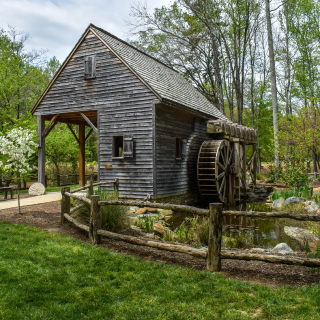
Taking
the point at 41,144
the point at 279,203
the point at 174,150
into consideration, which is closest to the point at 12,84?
the point at 41,144

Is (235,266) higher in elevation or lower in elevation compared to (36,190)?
lower

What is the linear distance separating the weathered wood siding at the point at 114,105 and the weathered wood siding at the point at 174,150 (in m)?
0.49

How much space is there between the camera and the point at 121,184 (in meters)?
11.3

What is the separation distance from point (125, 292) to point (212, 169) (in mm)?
9420

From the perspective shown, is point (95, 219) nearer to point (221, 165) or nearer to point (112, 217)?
point (112, 217)

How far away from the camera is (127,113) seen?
11273 millimetres

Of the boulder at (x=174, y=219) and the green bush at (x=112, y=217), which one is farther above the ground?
the green bush at (x=112, y=217)

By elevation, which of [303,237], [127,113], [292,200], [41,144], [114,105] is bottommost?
[303,237]

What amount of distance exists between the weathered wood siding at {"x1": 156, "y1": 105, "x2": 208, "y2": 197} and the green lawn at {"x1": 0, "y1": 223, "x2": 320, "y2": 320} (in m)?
6.36

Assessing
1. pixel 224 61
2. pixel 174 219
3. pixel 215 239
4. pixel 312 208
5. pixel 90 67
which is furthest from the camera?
pixel 224 61

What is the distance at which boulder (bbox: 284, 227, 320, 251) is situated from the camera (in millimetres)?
6302

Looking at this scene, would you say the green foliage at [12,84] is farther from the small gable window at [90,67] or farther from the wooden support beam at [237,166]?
the wooden support beam at [237,166]

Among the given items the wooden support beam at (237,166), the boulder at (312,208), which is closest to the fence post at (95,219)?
the boulder at (312,208)

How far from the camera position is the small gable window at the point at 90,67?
39.3 feet
